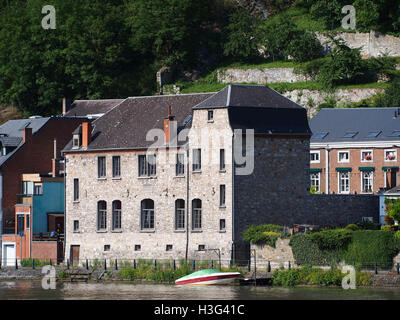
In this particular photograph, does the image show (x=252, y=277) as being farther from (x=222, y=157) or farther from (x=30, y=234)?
(x=30, y=234)

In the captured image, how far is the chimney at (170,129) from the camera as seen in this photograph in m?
95.1

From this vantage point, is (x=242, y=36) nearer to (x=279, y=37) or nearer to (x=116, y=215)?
(x=279, y=37)

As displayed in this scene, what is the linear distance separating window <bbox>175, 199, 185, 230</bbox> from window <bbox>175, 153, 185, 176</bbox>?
179cm

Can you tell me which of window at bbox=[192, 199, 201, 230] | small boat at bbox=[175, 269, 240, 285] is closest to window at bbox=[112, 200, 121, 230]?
window at bbox=[192, 199, 201, 230]

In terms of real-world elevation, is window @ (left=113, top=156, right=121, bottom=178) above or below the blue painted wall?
above

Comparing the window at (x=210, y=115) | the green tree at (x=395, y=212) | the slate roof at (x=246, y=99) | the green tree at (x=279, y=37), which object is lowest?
the green tree at (x=395, y=212)

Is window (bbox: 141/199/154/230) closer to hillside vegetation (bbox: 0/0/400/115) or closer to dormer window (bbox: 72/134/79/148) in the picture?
dormer window (bbox: 72/134/79/148)

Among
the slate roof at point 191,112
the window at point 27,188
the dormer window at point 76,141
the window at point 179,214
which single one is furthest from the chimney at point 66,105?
the window at point 179,214

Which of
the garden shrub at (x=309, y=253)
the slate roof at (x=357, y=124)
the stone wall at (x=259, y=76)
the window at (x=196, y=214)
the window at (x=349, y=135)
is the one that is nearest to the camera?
the garden shrub at (x=309, y=253)

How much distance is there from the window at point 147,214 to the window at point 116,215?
6.96 ft

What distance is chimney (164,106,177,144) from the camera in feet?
312

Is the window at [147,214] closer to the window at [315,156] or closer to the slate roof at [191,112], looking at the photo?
the slate roof at [191,112]

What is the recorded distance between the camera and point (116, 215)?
97938mm
